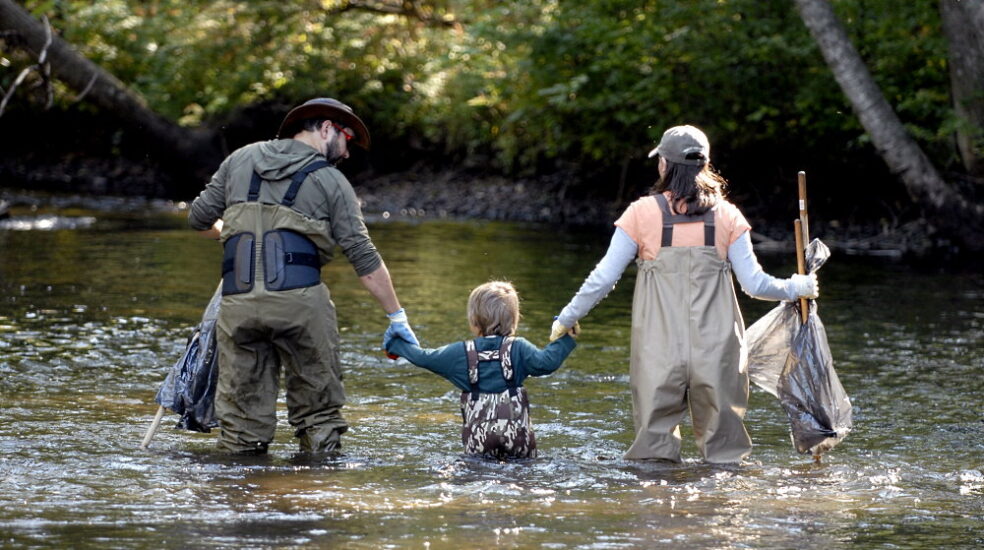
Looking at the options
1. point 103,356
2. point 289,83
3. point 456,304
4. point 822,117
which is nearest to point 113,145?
point 289,83

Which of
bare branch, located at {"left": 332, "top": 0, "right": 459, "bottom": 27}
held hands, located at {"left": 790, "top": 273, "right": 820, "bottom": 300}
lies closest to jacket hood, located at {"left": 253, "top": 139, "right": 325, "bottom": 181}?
held hands, located at {"left": 790, "top": 273, "right": 820, "bottom": 300}

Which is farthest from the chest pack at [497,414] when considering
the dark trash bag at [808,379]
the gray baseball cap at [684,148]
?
the dark trash bag at [808,379]

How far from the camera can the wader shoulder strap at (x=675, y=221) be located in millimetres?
6098

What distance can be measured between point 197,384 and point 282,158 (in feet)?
4.10

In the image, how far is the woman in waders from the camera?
609 cm

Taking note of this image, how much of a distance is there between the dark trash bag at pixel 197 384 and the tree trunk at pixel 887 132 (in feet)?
38.0

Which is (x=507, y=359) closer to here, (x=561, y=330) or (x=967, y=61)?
(x=561, y=330)

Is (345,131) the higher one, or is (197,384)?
(345,131)

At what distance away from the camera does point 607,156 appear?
22.6 metres

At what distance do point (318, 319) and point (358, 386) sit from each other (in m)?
2.54

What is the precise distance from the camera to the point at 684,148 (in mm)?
6148

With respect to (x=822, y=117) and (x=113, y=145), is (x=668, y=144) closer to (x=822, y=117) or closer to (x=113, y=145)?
(x=822, y=117)

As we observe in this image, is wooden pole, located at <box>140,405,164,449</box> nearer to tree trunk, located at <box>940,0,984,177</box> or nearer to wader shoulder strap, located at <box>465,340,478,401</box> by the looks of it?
wader shoulder strap, located at <box>465,340,478,401</box>

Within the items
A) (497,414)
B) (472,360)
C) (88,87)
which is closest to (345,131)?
(472,360)
